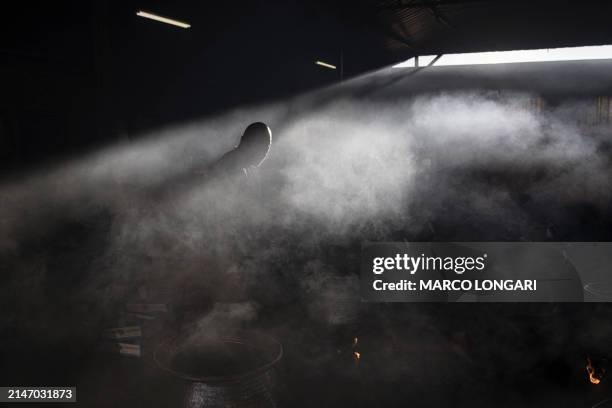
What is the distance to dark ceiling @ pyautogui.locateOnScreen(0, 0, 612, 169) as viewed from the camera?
4.49m

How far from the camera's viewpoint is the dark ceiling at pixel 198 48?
4.49 m

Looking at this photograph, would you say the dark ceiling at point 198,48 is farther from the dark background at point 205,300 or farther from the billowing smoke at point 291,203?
the billowing smoke at point 291,203

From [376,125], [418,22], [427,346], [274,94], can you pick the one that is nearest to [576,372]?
[427,346]

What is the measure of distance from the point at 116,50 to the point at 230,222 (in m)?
2.69

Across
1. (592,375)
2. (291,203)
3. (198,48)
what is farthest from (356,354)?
(198,48)

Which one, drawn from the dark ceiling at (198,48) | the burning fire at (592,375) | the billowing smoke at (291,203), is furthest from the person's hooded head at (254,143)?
the burning fire at (592,375)

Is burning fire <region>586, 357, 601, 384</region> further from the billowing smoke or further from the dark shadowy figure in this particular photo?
the dark shadowy figure

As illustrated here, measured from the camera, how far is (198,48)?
6797 millimetres

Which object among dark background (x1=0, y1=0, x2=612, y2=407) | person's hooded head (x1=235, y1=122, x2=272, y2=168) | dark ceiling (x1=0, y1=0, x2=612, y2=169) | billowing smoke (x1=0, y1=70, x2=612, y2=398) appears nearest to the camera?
person's hooded head (x1=235, y1=122, x2=272, y2=168)

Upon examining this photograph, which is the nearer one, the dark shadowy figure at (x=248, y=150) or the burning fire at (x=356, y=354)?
the dark shadowy figure at (x=248, y=150)

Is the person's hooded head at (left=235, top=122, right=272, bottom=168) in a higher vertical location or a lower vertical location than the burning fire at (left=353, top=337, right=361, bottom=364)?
higher

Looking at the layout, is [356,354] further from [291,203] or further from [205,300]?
[291,203]

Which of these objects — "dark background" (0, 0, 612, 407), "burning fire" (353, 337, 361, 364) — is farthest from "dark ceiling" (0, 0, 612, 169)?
"burning fire" (353, 337, 361, 364)

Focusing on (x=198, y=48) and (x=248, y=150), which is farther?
(x=198, y=48)
